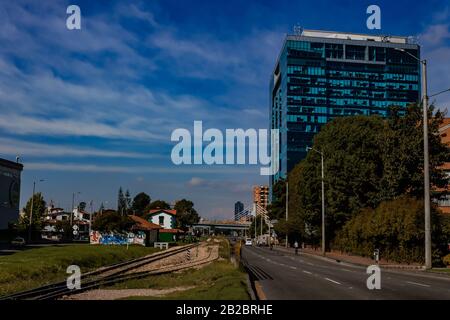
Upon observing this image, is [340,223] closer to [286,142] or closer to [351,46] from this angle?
[286,142]

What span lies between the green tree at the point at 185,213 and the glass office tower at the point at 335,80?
36.3 meters

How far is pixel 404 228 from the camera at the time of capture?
132ft

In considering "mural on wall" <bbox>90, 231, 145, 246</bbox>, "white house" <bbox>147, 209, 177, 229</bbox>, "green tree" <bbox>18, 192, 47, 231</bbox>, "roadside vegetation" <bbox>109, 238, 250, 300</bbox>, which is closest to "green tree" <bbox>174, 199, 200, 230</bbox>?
"white house" <bbox>147, 209, 177, 229</bbox>

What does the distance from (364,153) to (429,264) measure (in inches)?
930

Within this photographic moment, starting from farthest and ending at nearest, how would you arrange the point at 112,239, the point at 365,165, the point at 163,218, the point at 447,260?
1. the point at 163,218
2. the point at 112,239
3. the point at 365,165
4. the point at 447,260

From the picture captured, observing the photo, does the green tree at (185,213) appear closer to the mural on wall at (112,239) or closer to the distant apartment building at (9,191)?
the distant apartment building at (9,191)

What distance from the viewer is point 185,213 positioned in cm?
15625

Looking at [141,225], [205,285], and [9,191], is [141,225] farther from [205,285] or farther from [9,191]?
[205,285]

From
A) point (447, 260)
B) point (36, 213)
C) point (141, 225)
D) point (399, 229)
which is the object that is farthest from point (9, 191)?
point (447, 260)

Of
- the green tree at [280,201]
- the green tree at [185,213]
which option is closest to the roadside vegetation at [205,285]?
the green tree at [280,201]

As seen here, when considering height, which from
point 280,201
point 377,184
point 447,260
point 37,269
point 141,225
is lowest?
point 37,269

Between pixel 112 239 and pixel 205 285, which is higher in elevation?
pixel 205 285

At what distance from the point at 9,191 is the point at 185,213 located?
219ft

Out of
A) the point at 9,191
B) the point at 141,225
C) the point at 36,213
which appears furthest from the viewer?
the point at 36,213
